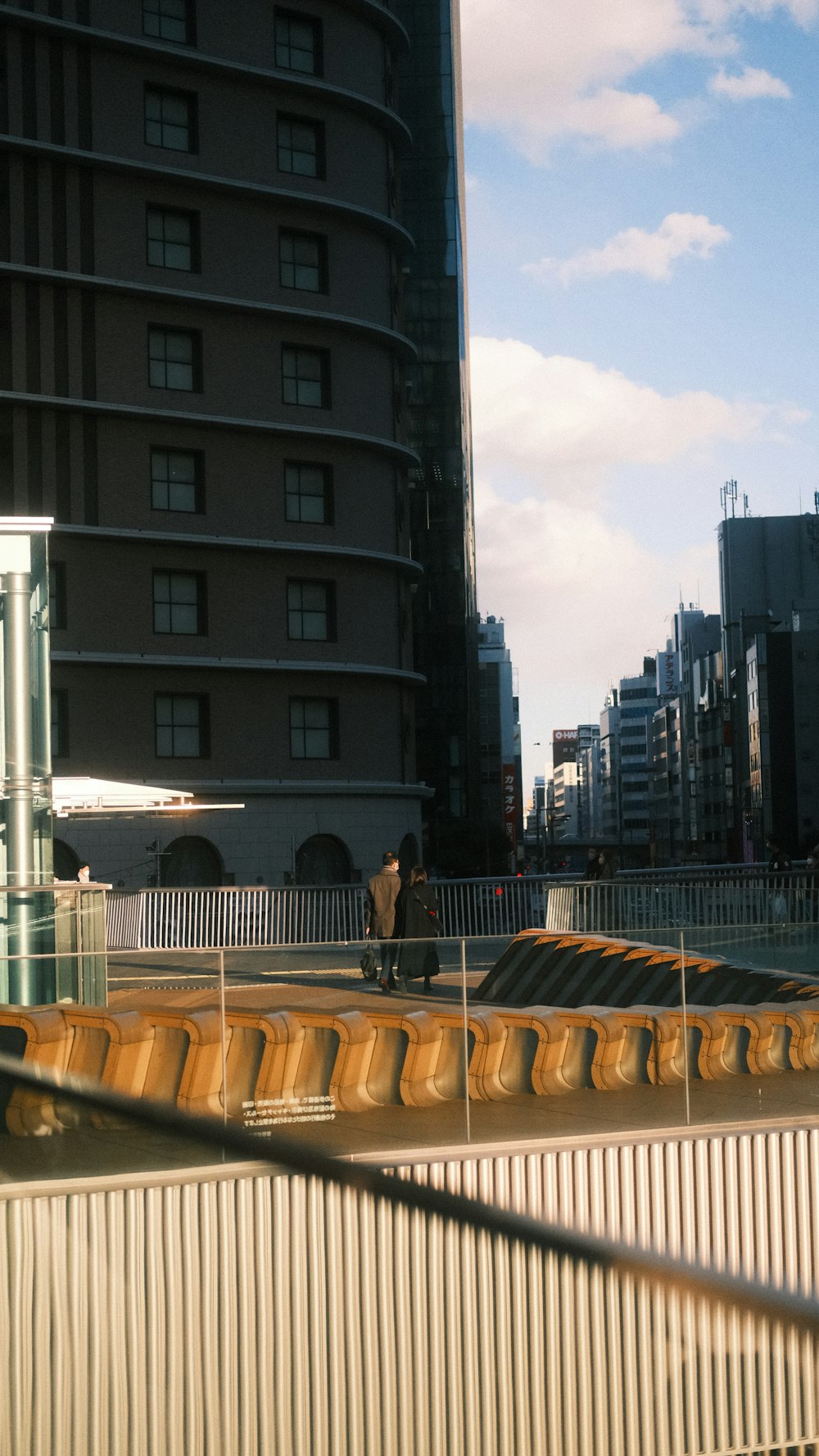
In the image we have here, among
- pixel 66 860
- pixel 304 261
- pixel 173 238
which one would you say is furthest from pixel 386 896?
pixel 304 261

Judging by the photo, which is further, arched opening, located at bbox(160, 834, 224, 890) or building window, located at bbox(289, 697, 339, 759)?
building window, located at bbox(289, 697, 339, 759)

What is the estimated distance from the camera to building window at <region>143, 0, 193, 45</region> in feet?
158

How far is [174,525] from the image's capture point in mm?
47875

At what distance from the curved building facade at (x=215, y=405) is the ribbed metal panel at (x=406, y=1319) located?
35076 millimetres

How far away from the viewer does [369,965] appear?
12.1 m

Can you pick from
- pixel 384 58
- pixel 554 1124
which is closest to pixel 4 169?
pixel 384 58

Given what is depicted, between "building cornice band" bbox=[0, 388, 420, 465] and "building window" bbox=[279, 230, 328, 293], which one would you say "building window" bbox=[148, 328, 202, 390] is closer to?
"building cornice band" bbox=[0, 388, 420, 465]

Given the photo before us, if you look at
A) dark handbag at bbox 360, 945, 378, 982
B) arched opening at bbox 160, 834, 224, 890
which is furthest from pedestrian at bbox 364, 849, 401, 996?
arched opening at bbox 160, 834, 224, 890

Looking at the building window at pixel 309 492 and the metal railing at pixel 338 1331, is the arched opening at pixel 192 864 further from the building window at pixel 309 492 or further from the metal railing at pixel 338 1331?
the metal railing at pixel 338 1331

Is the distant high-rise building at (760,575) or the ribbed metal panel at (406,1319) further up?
the distant high-rise building at (760,575)

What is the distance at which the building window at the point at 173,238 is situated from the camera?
4781 centimetres

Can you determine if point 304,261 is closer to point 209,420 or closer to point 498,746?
point 209,420

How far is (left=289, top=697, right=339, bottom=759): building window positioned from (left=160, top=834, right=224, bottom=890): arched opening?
4.07 m

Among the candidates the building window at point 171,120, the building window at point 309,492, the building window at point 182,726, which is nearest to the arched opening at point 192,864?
the building window at point 182,726
